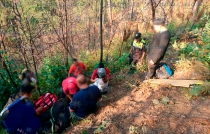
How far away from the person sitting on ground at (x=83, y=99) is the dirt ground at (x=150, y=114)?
19cm

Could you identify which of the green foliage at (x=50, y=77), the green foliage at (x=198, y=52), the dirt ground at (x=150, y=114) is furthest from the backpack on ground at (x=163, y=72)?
the green foliage at (x=50, y=77)

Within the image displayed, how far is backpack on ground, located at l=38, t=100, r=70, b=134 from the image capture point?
12.3 ft

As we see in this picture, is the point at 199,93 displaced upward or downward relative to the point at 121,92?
upward

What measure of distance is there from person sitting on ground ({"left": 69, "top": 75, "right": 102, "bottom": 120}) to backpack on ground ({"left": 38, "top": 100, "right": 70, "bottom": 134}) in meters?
0.18

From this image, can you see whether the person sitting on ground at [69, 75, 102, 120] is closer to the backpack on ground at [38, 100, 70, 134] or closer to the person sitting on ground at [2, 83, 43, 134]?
the backpack on ground at [38, 100, 70, 134]

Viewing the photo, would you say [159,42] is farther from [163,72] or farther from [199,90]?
[199,90]

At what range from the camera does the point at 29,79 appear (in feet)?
13.0

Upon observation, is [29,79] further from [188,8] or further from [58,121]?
[188,8]

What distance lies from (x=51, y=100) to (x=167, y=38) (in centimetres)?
312

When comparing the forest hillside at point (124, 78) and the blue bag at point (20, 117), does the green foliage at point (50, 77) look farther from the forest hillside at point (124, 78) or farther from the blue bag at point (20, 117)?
the blue bag at point (20, 117)

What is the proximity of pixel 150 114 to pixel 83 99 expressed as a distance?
1.37m

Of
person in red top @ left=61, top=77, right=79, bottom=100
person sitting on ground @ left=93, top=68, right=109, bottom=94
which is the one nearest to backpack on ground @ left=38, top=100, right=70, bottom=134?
person in red top @ left=61, top=77, right=79, bottom=100

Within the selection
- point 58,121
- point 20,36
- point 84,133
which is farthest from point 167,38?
point 20,36

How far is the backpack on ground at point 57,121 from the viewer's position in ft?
12.3
